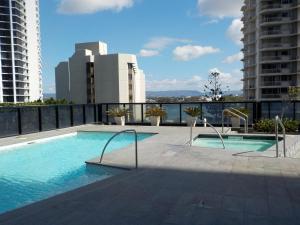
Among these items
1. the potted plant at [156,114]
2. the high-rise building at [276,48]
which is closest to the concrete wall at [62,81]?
the high-rise building at [276,48]

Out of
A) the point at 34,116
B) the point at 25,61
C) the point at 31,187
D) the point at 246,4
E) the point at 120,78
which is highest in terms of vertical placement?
the point at 246,4

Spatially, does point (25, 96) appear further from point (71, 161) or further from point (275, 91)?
point (71, 161)

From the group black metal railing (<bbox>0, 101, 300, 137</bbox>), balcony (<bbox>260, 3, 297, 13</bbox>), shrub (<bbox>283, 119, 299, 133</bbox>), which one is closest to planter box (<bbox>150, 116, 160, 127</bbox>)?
black metal railing (<bbox>0, 101, 300, 137</bbox>)

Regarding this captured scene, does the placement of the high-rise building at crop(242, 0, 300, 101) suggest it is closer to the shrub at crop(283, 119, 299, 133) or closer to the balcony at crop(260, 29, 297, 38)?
the balcony at crop(260, 29, 297, 38)

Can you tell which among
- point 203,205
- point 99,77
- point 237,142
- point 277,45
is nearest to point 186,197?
point 203,205

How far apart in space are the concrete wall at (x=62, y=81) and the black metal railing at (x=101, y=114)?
186 ft

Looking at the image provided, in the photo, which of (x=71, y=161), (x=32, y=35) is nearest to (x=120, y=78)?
(x=32, y=35)

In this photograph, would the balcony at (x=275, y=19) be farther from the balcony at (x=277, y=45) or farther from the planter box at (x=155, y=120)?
the planter box at (x=155, y=120)

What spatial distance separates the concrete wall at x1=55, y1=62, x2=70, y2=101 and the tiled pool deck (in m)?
67.2

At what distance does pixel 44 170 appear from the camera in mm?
7898

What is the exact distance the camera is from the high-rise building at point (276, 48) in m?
A: 48.8

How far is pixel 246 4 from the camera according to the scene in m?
59.5

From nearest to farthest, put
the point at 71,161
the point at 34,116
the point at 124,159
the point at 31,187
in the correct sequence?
the point at 31,187
the point at 124,159
the point at 71,161
the point at 34,116

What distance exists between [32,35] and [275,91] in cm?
6969
